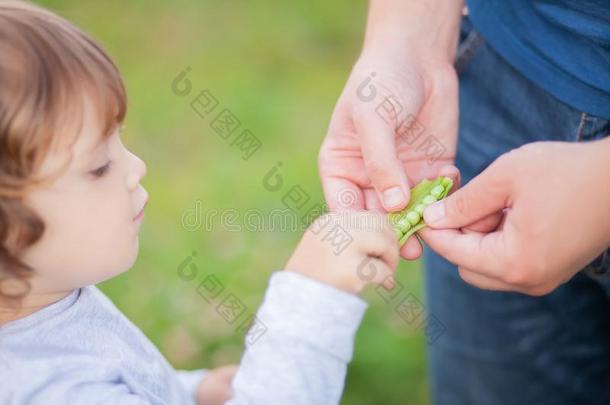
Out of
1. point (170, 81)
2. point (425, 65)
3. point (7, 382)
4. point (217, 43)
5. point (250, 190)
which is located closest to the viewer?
point (7, 382)

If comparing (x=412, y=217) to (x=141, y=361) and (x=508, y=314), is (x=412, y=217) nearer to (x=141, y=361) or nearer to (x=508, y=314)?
(x=508, y=314)

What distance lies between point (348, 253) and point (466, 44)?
0.76 meters

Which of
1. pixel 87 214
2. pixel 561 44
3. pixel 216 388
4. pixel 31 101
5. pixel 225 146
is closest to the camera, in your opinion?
pixel 31 101

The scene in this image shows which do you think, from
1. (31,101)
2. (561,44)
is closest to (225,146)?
(561,44)

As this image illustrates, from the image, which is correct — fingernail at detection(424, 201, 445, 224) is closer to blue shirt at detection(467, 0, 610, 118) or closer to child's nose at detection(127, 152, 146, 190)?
blue shirt at detection(467, 0, 610, 118)

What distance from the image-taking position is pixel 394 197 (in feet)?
5.54

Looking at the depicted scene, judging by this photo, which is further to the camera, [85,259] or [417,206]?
[417,206]

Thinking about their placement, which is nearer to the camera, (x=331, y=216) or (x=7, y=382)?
(x=7, y=382)

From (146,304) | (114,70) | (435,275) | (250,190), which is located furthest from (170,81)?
(114,70)

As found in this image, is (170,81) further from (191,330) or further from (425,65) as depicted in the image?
(425,65)

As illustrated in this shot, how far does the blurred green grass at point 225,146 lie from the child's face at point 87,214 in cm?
92

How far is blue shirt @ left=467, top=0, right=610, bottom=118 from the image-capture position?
1.57m

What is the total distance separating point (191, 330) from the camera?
294 centimetres

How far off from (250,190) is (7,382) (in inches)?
94.0
